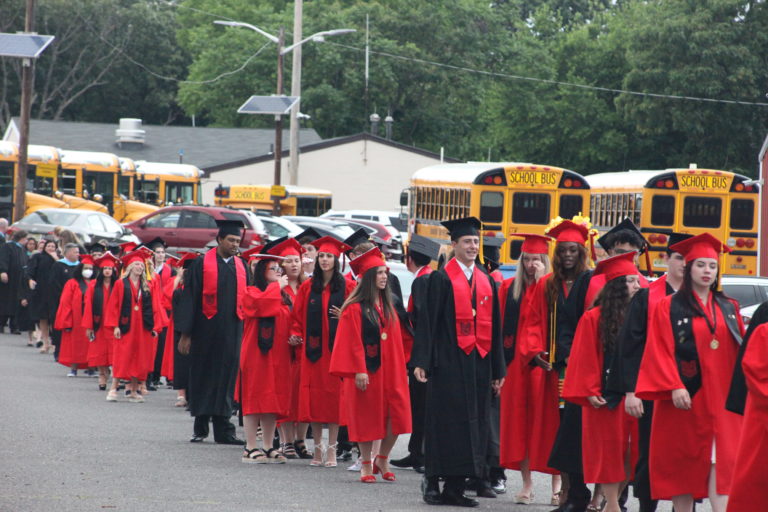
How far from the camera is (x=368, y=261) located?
10555mm

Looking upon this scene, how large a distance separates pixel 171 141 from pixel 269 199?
20.0 meters

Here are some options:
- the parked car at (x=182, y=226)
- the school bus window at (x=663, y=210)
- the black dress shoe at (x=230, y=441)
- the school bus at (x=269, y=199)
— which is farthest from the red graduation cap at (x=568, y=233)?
the school bus at (x=269, y=199)

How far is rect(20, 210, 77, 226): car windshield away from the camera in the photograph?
36.6 meters

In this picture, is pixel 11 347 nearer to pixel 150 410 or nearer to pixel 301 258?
pixel 150 410

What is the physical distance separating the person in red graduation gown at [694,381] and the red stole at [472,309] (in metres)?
2.12

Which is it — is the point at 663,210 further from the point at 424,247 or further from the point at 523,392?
the point at 523,392

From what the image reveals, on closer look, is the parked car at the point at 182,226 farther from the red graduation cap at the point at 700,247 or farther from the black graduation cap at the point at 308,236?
the red graduation cap at the point at 700,247

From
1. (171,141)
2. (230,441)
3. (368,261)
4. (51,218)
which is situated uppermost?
(171,141)

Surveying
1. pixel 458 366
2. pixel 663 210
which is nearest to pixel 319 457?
pixel 458 366

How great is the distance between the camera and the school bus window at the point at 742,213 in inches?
1144

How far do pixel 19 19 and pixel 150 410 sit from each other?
6455 centimetres

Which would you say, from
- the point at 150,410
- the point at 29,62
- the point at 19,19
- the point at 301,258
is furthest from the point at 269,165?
the point at 301,258

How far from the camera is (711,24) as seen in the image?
56.2m

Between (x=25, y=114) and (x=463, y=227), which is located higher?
(x=25, y=114)
